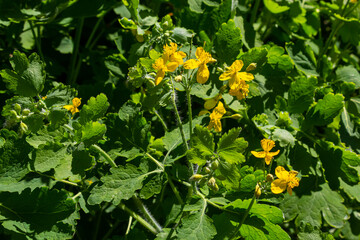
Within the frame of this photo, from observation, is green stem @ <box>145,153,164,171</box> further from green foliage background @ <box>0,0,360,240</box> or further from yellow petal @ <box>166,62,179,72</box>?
yellow petal @ <box>166,62,179,72</box>

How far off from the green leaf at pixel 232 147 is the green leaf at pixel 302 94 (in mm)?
661

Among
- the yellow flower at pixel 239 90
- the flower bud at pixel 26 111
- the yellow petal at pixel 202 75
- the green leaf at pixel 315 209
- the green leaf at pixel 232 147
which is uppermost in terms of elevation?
the yellow petal at pixel 202 75

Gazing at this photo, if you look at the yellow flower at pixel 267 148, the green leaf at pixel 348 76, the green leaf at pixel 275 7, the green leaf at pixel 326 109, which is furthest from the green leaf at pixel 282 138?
the green leaf at pixel 275 7

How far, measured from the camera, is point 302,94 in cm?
211

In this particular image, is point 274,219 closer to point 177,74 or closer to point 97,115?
point 177,74

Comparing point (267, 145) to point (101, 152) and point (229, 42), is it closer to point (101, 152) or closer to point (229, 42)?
point (229, 42)

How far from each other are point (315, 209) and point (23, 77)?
5.32 feet

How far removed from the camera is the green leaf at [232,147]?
1.58 meters

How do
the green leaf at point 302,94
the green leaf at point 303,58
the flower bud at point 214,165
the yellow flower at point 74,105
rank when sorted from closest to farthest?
the flower bud at point 214,165, the yellow flower at point 74,105, the green leaf at point 302,94, the green leaf at point 303,58

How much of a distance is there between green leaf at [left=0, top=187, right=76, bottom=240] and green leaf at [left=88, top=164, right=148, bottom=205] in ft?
0.43

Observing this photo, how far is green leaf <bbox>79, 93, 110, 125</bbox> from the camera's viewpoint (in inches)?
68.2

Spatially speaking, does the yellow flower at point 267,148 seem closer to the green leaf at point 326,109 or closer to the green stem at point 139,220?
the green leaf at point 326,109

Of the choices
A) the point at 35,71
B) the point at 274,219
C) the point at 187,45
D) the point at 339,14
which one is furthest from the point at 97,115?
the point at 339,14

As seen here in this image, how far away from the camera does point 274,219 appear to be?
1.66m
